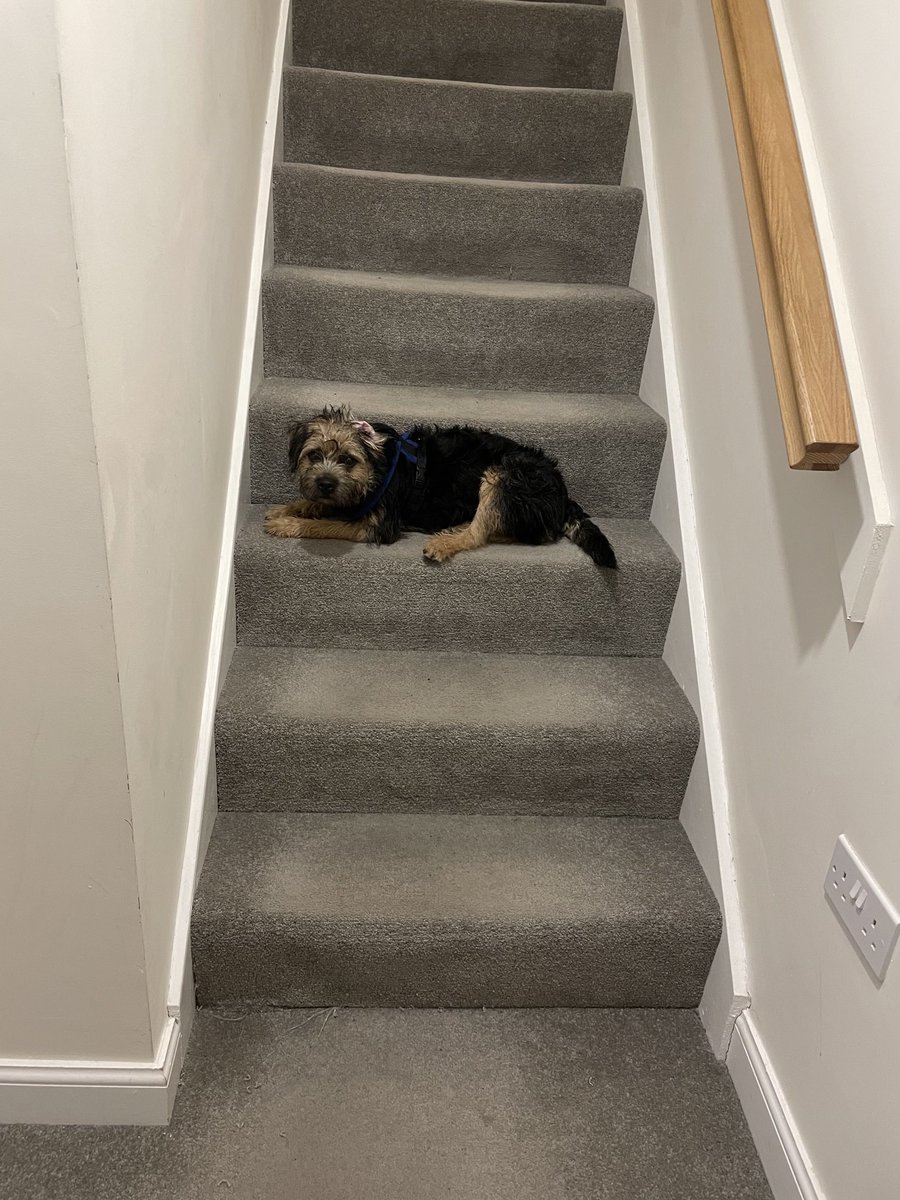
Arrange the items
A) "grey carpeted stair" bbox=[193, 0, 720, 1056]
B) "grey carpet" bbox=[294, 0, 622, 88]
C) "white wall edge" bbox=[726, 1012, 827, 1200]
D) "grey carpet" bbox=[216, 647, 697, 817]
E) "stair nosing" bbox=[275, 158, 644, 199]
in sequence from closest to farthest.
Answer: "white wall edge" bbox=[726, 1012, 827, 1200], "grey carpeted stair" bbox=[193, 0, 720, 1056], "grey carpet" bbox=[216, 647, 697, 817], "stair nosing" bbox=[275, 158, 644, 199], "grey carpet" bbox=[294, 0, 622, 88]

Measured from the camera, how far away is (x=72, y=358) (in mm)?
914

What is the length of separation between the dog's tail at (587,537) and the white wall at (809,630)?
0.72 ft

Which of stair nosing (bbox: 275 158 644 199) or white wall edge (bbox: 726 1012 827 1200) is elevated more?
stair nosing (bbox: 275 158 644 199)

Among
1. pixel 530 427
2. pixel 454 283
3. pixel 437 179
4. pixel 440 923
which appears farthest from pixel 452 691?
pixel 437 179

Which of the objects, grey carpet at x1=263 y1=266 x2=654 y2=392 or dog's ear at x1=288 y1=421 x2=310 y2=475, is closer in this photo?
dog's ear at x1=288 y1=421 x2=310 y2=475

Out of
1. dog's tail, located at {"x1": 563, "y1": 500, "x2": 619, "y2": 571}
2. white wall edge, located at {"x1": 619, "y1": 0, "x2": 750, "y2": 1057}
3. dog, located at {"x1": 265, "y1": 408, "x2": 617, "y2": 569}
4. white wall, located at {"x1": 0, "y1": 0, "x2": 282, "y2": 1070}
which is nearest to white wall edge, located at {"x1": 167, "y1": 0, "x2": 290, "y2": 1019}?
white wall, located at {"x1": 0, "y1": 0, "x2": 282, "y2": 1070}

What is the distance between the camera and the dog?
1.95 m

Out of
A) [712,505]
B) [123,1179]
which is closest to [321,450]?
[712,505]

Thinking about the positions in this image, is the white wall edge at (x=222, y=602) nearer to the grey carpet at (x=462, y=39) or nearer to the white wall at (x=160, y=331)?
the white wall at (x=160, y=331)

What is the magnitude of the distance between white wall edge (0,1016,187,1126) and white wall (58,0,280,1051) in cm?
9

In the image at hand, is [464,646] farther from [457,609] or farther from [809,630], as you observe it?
[809,630]

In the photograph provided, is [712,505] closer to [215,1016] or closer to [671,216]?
[671,216]

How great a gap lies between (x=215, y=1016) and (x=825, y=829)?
118 centimetres

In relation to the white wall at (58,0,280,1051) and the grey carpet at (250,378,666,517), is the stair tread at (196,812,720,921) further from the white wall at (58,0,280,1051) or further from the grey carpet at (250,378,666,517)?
the grey carpet at (250,378,666,517)
